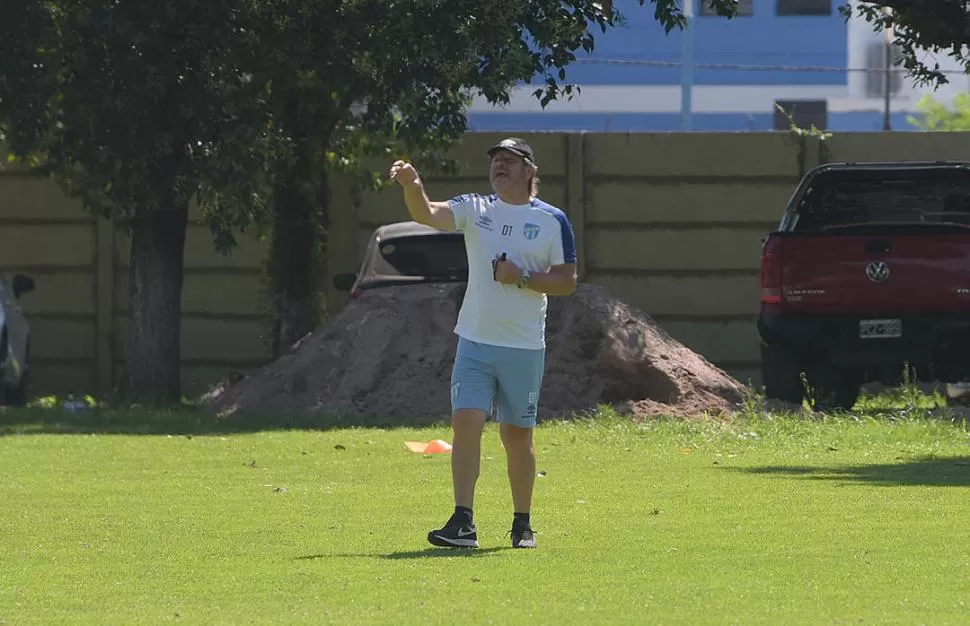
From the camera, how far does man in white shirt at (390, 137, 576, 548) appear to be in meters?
9.92

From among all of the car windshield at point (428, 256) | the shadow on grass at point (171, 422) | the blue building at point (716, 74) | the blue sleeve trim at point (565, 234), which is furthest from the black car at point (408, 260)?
the blue building at point (716, 74)

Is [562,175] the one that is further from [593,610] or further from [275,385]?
[593,610]

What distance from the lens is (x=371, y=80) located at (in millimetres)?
19172

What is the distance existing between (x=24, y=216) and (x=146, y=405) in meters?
4.04

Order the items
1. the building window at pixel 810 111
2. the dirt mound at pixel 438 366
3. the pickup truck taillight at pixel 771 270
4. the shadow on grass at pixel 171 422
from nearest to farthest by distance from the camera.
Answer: the shadow on grass at pixel 171 422, the pickup truck taillight at pixel 771 270, the dirt mound at pixel 438 366, the building window at pixel 810 111

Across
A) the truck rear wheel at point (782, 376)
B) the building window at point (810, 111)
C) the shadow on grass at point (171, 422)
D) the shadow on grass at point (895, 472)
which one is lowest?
the shadow on grass at point (171, 422)

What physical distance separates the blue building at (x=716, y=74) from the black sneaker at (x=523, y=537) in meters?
60.5

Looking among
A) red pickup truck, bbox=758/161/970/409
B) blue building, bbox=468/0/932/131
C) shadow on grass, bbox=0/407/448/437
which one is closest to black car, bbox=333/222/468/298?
shadow on grass, bbox=0/407/448/437

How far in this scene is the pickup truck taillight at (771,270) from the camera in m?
18.3

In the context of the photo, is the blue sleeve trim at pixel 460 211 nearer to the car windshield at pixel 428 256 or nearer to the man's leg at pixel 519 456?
the man's leg at pixel 519 456

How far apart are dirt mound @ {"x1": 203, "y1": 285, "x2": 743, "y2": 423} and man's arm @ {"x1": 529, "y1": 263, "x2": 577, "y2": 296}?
29.6ft

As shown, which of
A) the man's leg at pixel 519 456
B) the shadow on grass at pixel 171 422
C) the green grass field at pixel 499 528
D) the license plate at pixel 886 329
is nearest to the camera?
the green grass field at pixel 499 528

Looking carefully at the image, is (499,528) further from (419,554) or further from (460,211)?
(460,211)

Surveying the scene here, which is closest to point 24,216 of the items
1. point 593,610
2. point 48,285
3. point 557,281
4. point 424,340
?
point 48,285
